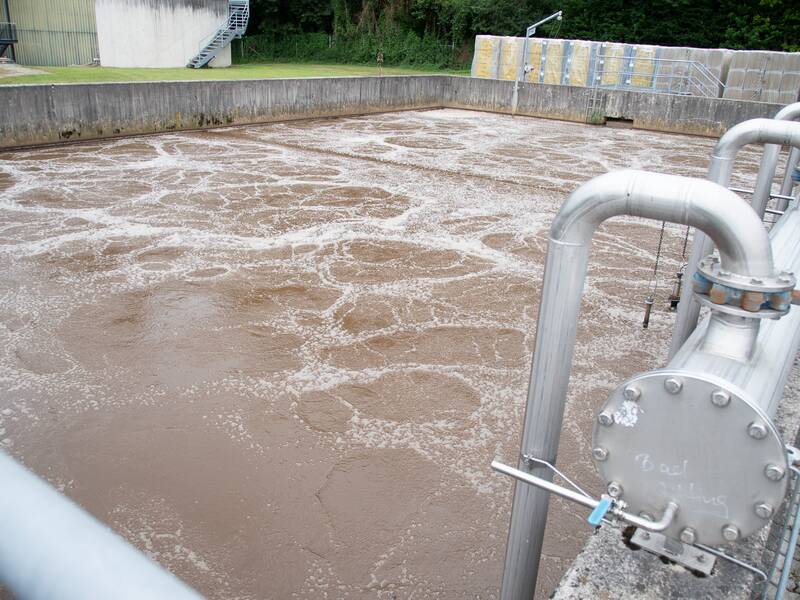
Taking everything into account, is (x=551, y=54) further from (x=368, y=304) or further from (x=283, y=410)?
(x=283, y=410)

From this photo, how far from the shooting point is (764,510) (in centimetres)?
151

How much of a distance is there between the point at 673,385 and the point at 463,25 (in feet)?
119

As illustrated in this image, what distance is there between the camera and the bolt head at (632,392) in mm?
1626

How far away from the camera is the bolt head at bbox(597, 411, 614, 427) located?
168 cm

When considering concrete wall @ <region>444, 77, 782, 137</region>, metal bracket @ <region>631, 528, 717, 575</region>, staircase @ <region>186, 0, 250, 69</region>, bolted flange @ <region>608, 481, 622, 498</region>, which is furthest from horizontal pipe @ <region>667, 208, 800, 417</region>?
staircase @ <region>186, 0, 250, 69</region>

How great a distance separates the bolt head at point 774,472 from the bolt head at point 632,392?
0.29 m

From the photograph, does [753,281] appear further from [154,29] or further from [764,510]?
[154,29]

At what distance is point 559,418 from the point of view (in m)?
1.90

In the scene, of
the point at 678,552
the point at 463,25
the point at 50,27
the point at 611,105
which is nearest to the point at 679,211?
the point at 678,552

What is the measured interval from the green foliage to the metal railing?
28.1 ft

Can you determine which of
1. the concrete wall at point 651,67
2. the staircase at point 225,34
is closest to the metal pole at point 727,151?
the concrete wall at point 651,67

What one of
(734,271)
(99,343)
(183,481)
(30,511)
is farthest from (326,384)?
(30,511)

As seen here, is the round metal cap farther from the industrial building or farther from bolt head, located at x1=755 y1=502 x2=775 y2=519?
the industrial building

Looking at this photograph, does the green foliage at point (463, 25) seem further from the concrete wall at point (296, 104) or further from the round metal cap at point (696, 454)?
the round metal cap at point (696, 454)
